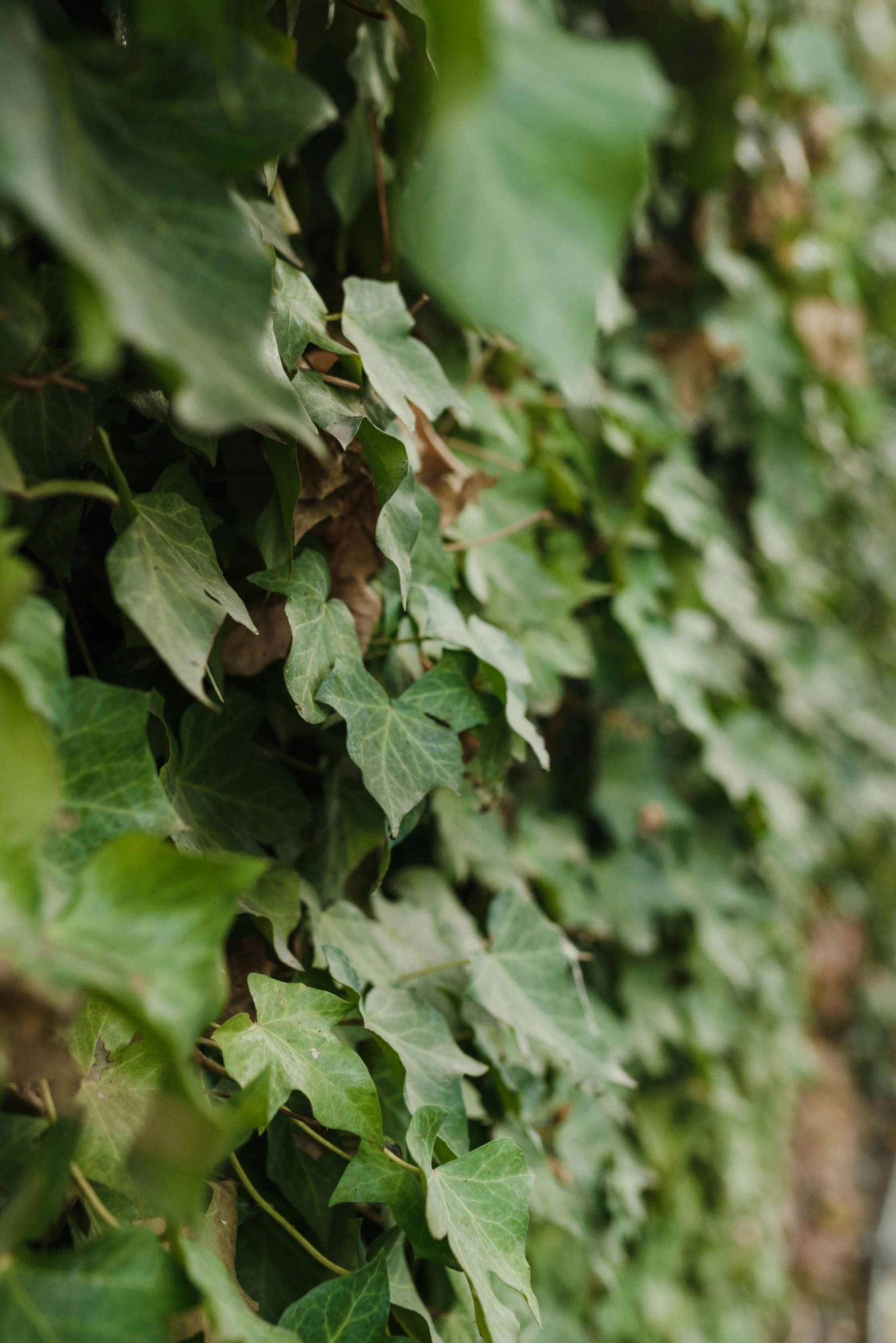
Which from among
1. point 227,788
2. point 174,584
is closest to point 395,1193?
point 227,788

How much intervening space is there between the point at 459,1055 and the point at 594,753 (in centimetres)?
58

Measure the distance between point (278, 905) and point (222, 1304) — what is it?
21 cm

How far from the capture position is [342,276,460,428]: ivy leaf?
56cm

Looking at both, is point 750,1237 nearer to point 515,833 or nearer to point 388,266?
point 515,833

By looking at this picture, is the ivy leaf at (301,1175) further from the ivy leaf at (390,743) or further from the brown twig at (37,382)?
the brown twig at (37,382)

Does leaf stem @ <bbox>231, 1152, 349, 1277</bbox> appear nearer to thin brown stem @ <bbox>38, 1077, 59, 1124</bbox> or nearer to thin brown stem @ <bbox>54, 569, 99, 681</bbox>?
Answer: thin brown stem @ <bbox>38, 1077, 59, 1124</bbox>

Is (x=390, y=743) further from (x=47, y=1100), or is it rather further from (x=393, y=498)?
(x=47, y=1100)

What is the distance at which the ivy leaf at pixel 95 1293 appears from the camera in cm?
32

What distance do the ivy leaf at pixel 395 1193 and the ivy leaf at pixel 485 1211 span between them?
0.02m

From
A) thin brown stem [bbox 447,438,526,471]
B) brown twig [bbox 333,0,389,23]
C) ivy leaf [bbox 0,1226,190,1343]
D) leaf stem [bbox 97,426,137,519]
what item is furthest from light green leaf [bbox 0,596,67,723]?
thin brown stem [bbox 447,438,526,471]

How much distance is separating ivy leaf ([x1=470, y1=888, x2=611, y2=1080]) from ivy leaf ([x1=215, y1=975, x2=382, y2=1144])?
0.51ft

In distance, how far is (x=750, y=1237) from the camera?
1.55 metres

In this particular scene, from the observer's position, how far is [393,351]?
589 mm

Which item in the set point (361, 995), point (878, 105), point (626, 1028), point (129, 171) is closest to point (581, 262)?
point (129, 171)
